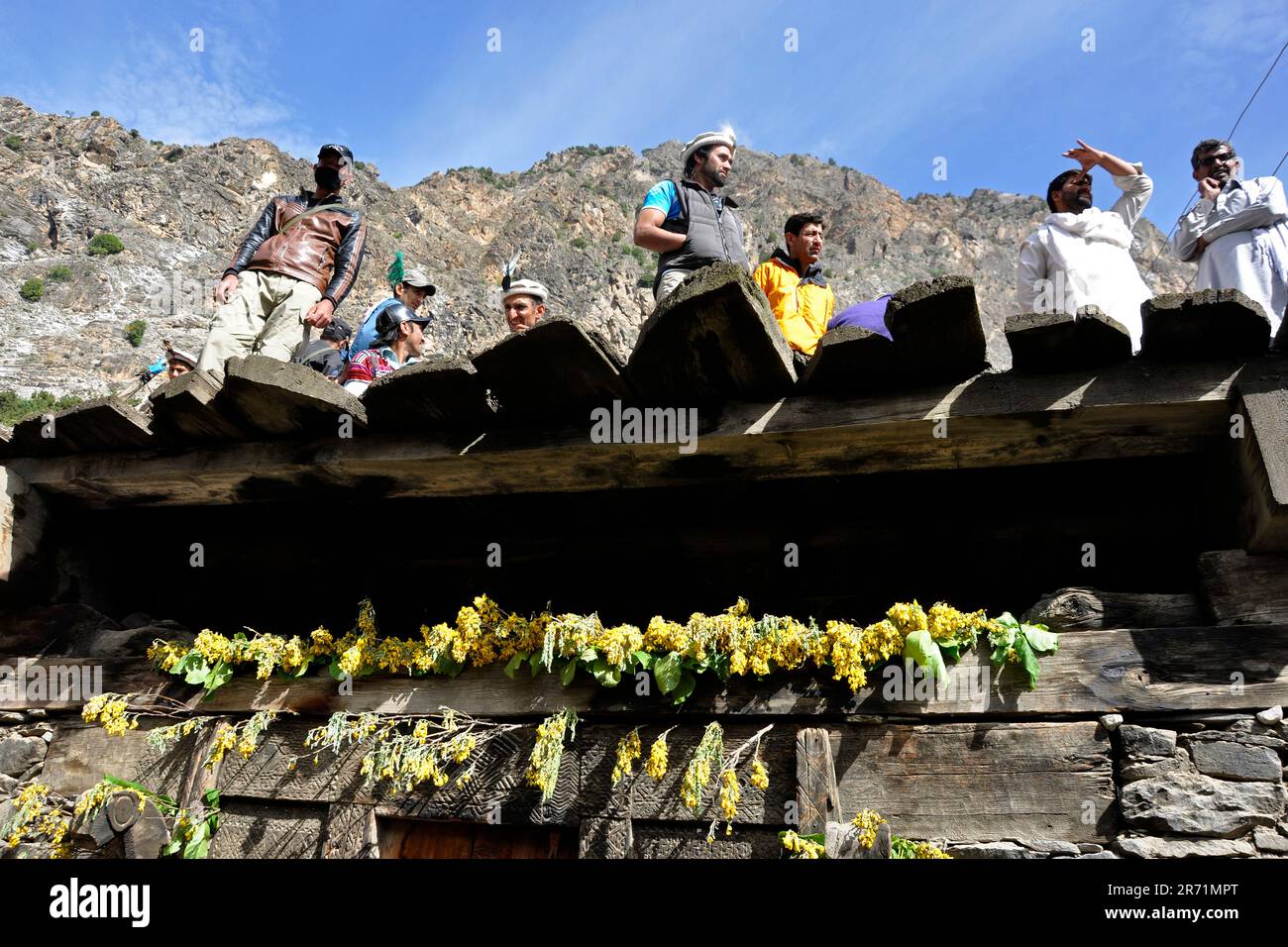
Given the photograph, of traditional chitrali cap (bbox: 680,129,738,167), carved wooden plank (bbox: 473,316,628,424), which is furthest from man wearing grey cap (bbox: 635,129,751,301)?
carved wooden plank (bbox: 473,316,628,424)

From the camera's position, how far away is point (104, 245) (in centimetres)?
6397

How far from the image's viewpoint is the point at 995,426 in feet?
10.7

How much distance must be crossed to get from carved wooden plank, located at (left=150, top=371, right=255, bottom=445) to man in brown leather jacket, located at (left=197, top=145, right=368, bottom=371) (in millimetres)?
987

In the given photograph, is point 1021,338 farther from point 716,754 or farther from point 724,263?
point 716,754

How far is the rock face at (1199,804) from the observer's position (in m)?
2.87

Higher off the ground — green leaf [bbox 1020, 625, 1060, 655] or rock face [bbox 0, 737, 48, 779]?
green leaf [bbox 1020, 625, 1060, 655]

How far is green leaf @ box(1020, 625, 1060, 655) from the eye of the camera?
3219 millimetres

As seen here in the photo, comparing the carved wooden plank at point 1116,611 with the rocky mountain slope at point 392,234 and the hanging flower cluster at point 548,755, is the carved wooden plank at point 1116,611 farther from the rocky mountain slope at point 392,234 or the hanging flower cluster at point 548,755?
the rocky mountain slope at point 392,234

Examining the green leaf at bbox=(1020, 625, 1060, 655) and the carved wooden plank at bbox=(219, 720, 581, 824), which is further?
the carved wooden plank at bbox=(219, 720, 581, 824)

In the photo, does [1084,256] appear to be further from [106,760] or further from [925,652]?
[106,760]

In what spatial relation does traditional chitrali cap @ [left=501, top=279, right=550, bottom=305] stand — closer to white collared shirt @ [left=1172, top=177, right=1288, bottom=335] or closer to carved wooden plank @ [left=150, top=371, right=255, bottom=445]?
carved wooden plank @ [left=150, top=371, right=255, bottom=445]

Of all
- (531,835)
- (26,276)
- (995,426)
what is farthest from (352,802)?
(26,276)

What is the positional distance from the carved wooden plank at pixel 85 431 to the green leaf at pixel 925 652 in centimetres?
318
